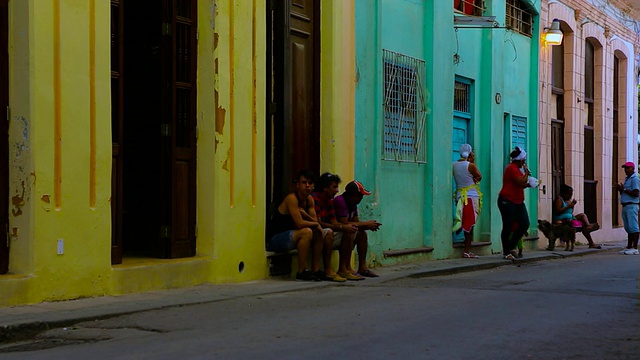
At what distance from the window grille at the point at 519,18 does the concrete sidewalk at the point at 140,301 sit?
7159mm

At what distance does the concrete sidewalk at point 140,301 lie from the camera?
8164 millimetres

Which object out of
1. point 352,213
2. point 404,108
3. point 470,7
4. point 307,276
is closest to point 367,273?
point 352,213

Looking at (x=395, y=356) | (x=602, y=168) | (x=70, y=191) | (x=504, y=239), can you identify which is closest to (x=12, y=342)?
(x=70, y=191)

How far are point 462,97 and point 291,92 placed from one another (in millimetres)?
6060

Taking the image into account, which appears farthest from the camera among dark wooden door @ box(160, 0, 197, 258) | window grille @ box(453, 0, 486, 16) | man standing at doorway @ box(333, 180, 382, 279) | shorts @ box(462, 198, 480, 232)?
window grille @ box(453, 0, 486, 16)

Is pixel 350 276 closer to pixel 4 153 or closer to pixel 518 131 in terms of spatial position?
pixel 4 153

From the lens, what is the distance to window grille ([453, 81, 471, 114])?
1855 cm

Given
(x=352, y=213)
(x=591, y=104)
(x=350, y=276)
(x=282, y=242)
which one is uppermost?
(x=591, y=104)

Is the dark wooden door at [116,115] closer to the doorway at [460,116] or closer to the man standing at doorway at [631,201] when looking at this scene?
the doorway at [460,116]

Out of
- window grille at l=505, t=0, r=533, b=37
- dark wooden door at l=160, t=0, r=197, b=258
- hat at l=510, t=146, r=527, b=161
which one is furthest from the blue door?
dark wooden door at l=160, t=0, r=197, b=258

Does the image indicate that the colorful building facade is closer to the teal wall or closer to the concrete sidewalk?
the teal wall

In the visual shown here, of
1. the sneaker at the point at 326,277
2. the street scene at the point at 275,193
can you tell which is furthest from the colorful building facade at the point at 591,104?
the sneaker at the point at 326,277

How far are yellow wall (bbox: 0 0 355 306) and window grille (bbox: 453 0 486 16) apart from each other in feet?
21.8

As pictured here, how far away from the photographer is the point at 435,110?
1712 cm
